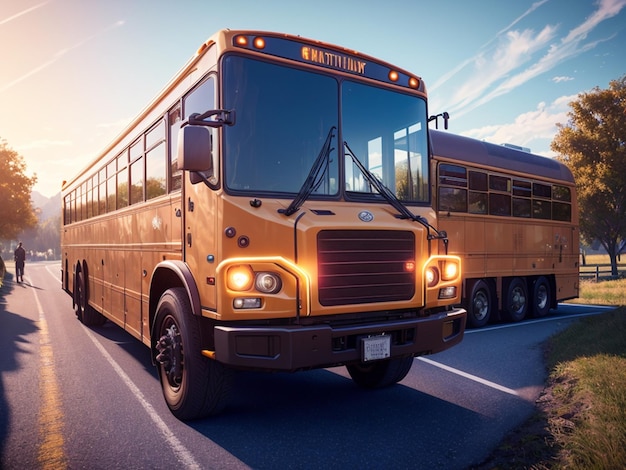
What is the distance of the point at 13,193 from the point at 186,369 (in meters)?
39.0

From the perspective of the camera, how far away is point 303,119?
4781mm

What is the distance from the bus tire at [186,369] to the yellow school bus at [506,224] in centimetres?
687

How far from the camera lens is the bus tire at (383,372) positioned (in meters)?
5.90

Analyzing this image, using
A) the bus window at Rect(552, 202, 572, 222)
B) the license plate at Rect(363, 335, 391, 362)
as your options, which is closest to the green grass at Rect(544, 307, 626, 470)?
the license plate at Rect(363, 335, 391, 362)

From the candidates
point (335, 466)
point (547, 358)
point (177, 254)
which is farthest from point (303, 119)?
point (547, 358)

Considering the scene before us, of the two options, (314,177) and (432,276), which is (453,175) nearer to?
(432,276)

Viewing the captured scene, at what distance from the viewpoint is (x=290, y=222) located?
173 inches

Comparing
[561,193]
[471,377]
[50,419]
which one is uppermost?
[561,193]

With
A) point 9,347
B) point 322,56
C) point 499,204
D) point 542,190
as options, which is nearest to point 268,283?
point 322,56

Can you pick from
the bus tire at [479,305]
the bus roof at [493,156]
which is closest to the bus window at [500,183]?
the bus roof at [493,156]

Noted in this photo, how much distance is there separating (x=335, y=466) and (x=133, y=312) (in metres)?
3.94

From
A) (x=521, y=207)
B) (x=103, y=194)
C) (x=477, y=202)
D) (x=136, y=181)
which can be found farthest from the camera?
(x=521, y=207)

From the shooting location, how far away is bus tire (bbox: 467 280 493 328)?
11.3m

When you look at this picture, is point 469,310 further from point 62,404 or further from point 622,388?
point 62,404
